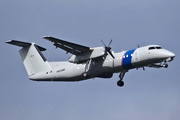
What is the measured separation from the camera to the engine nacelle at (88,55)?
2581cm

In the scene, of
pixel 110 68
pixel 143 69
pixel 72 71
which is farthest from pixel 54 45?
pixel 143 69

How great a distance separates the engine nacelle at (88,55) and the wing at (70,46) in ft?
0.98

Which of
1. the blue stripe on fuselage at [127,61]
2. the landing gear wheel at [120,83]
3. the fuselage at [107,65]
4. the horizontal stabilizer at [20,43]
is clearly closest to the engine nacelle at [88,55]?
the fuselage at [107,65]

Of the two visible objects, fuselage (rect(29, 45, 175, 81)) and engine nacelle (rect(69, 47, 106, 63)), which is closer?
fuselage (rect(29, 45, 175, 81))

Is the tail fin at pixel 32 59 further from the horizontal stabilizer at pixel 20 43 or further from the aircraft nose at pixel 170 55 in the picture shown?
the aircraft nose at pixel 170 55

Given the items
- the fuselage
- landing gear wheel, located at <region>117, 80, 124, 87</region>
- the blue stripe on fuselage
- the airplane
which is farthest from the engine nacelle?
landing gear wheel, located at <region>117, 80, 124, 87</region>

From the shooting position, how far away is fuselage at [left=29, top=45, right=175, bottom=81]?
24.8m

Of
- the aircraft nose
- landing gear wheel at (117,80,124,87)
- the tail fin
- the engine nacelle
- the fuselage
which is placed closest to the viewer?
the aircraft nose

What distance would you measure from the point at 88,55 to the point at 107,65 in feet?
5.56

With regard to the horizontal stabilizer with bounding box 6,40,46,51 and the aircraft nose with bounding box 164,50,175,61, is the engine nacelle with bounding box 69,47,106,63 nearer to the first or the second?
the aircraft nose with bounding box 164,50,175,61

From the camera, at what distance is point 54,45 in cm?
2589

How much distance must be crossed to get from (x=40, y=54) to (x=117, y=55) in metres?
7.31

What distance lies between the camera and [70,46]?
2592 centimetres

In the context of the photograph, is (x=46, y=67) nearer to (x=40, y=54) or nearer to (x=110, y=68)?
(x=40, y=54)
